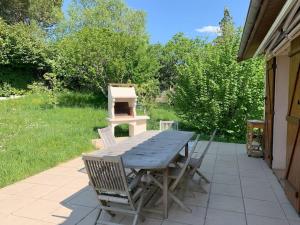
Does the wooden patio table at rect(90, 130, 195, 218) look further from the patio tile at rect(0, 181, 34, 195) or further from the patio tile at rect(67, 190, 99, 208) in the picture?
the patio tile at rect(0, 181, 34, 195)

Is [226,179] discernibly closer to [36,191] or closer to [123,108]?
[36,191]

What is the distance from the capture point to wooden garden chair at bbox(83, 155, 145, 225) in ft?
8.46

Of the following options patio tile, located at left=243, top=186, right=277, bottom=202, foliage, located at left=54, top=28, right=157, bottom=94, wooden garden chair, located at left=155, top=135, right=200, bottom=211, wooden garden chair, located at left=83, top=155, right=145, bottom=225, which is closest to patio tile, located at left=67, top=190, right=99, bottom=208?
wooden garden chair, located at left=83, top=155, right=145, bottom=225

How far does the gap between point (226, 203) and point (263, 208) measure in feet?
1.47

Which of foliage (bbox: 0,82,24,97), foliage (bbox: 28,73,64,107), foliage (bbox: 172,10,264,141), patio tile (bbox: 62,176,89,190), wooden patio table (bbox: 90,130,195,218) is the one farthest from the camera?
foliage (bbox: 0,82,24,97)

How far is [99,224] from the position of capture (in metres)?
2.97

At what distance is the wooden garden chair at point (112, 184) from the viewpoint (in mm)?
2580

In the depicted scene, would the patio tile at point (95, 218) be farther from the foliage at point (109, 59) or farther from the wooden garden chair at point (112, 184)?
the foliage at point (109, 59)

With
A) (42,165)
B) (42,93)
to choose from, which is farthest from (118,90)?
(42,93)

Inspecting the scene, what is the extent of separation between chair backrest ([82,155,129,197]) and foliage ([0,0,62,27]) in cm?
2003

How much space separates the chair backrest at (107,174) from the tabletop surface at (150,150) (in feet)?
0.69

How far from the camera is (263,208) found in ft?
11.1

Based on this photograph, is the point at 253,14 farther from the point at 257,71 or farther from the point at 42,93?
the point at 42,93

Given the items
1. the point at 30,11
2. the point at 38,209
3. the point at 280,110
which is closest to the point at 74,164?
the point at 38,209
